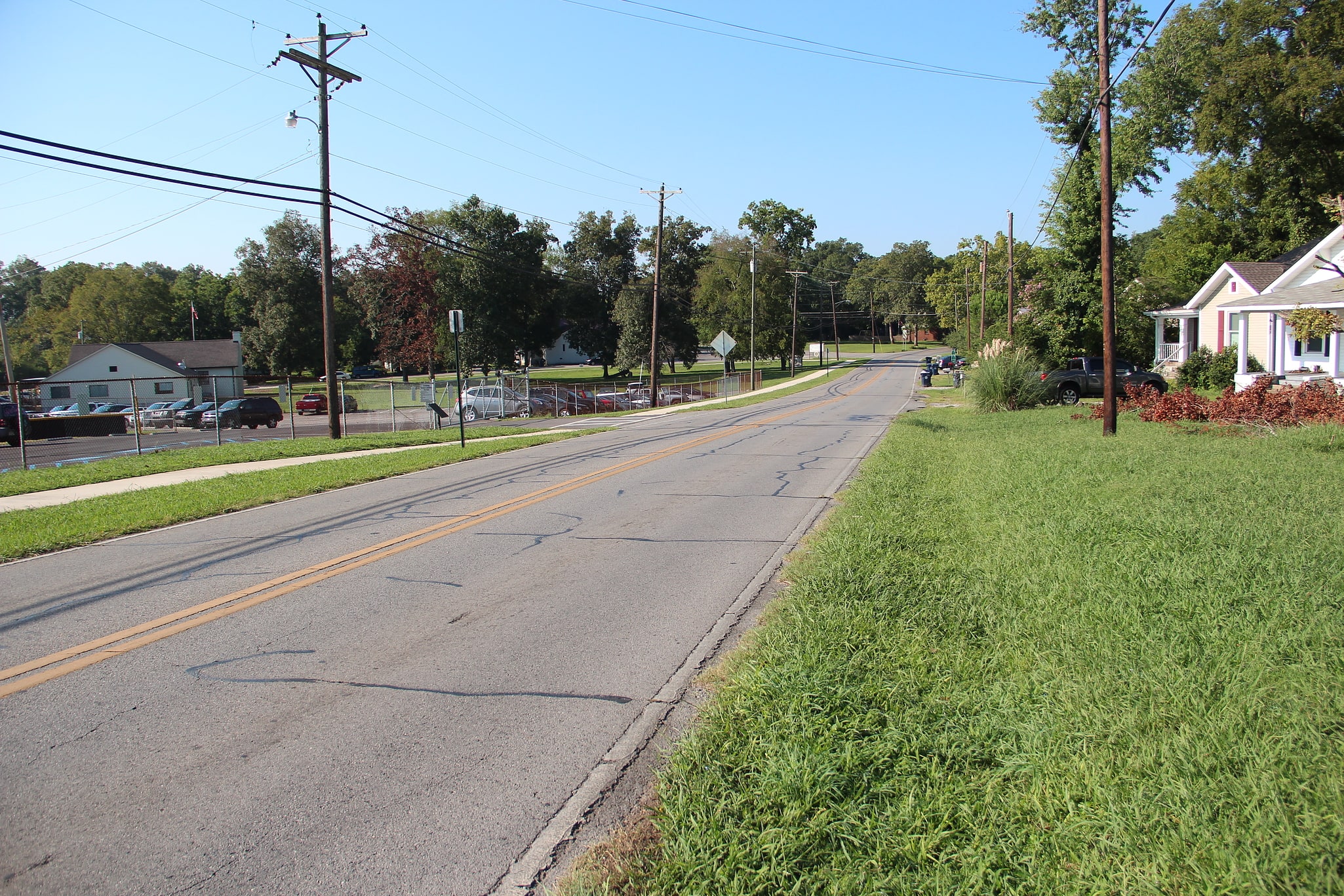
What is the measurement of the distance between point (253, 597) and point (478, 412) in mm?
29350

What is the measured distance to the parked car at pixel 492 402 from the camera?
→ 1393 inches

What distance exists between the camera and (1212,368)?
96.7 ft

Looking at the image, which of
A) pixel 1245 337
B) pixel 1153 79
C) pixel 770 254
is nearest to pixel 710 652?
pixel 1245 337

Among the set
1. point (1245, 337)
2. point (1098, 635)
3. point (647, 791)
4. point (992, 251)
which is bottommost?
point (647, 791)

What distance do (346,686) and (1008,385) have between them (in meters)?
23.4

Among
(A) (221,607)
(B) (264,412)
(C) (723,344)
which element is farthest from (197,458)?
(C) (723,344)

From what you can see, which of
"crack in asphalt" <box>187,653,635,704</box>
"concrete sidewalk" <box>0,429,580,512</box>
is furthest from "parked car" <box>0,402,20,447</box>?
"crack in asphalt" <box>187,653,635,704</box>

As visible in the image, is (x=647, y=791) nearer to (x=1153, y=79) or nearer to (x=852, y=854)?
(x=852, y=854)

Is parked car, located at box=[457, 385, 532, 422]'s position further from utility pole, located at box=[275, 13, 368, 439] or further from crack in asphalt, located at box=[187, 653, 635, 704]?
crack in asphalt, located at box=[187, 653, 635, 704]

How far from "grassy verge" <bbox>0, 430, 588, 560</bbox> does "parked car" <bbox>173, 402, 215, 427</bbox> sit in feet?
87.2

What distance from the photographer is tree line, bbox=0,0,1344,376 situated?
126ft

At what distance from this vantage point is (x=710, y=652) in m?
5.41

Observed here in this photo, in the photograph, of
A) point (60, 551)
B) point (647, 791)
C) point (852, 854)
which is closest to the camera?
point (852, 854)

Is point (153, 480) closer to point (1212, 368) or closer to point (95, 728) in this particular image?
point (95, 728)
